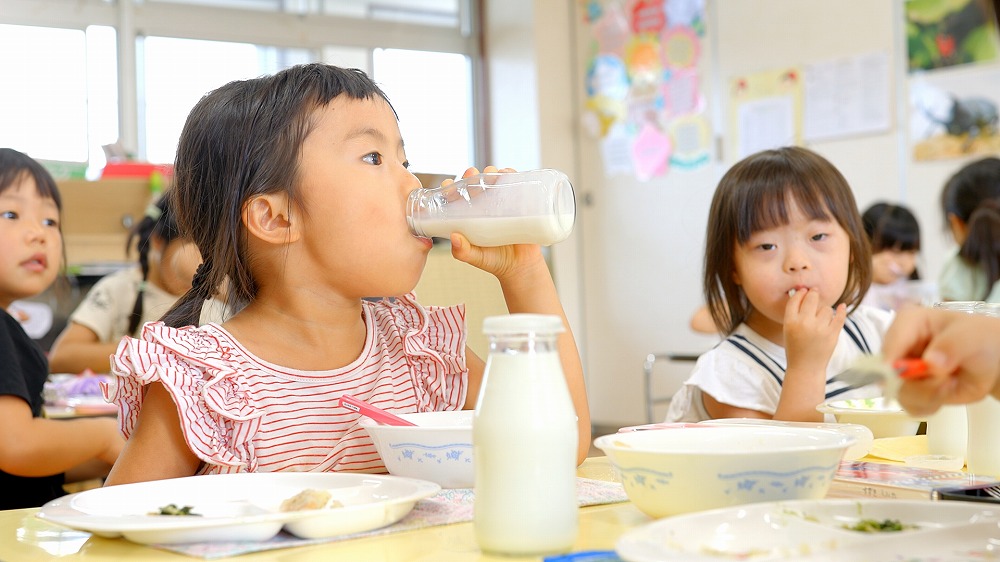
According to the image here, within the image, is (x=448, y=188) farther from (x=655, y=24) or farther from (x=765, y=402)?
(x=655, y=24)

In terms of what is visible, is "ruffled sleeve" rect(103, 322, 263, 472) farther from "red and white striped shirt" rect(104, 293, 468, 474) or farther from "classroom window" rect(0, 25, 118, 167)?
"classroom window" rect(0, 25, 118, 167)

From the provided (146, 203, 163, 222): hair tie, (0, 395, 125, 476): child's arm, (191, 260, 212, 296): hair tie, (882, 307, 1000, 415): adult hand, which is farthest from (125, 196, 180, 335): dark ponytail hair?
(882, 307, 1000, 415): adult hand

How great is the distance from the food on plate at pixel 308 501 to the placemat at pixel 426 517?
2 centimetres

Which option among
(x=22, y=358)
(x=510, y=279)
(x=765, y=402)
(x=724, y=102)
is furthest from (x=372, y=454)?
(x=724, y=102)

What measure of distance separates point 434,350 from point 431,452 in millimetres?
421

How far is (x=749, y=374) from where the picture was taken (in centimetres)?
155

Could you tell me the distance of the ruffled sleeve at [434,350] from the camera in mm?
1278

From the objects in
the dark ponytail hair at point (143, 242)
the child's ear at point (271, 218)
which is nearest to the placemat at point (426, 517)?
the child's ear at point (271, 218)

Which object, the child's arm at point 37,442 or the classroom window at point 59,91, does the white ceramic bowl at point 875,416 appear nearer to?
the child's arm at point 37,442

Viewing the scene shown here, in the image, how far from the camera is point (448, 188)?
1076mm

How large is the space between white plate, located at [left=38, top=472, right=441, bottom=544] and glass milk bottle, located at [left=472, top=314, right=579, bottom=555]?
0.11 m

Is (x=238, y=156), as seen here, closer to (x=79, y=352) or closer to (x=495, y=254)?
(x=495, y=254)

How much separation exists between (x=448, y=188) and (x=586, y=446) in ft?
0.99

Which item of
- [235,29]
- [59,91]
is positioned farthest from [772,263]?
[235,29]
